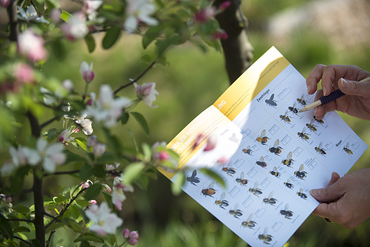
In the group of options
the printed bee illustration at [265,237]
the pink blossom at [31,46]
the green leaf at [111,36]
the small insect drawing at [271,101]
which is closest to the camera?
the pink blossom at [31,46]

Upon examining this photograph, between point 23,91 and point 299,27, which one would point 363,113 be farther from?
point 299,27

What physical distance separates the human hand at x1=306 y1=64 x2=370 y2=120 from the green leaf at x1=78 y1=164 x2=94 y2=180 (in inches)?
25.7

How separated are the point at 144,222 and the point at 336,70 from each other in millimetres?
1251

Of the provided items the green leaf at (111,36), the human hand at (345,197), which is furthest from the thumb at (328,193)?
the green leaf at (111,36)

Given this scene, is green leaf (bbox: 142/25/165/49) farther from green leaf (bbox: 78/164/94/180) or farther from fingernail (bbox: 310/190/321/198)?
fingernail (bbox: 310/190/321/198)

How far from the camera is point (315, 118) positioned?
0.81 metres

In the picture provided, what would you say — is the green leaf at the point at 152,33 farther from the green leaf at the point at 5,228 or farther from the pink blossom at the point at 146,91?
the green leaf at the point at 5,228

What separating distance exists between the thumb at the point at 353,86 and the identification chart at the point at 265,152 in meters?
0.09

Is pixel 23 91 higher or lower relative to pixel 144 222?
higher

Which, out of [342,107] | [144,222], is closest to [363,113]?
[342,107]

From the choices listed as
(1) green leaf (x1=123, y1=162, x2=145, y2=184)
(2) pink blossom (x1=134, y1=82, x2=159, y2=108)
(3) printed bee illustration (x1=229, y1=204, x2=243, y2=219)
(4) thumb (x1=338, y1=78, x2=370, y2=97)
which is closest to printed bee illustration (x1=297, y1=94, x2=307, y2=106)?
(4) thumb (x1=338, y1=78, x2=370, y2=97)

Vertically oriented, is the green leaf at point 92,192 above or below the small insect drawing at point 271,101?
below

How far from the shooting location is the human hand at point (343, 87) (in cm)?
75

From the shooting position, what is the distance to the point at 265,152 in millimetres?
737
